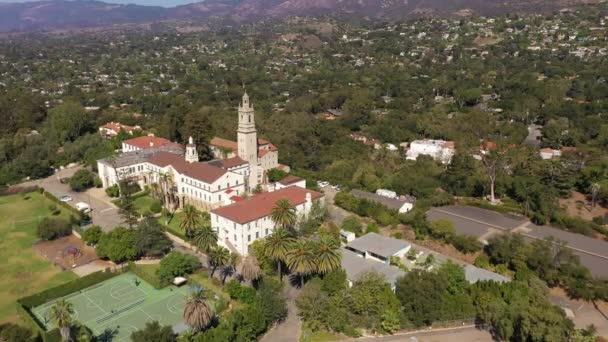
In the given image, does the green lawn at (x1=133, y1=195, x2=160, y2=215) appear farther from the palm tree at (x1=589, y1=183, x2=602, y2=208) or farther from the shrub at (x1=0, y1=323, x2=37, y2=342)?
the palm tree at (x1=589, y1=183, x2=602, y2=208)

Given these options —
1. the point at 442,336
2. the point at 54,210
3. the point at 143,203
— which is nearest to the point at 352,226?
the point at 442,336

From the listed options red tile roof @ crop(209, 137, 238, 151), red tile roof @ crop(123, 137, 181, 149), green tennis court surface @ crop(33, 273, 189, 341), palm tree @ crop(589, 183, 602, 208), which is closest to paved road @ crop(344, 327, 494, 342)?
green tennis court surface @ crop(33, 273, 189, 341)

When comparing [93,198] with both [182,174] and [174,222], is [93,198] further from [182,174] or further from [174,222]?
[174,222]

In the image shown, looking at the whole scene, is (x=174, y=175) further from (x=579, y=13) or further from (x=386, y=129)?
(x=579, y=13)

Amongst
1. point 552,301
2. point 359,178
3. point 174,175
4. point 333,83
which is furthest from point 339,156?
point 333,83

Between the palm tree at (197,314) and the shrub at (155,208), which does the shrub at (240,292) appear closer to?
the palm tree at (197,314)

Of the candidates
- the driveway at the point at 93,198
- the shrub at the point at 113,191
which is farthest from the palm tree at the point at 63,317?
the shrub at the point at 113,191
